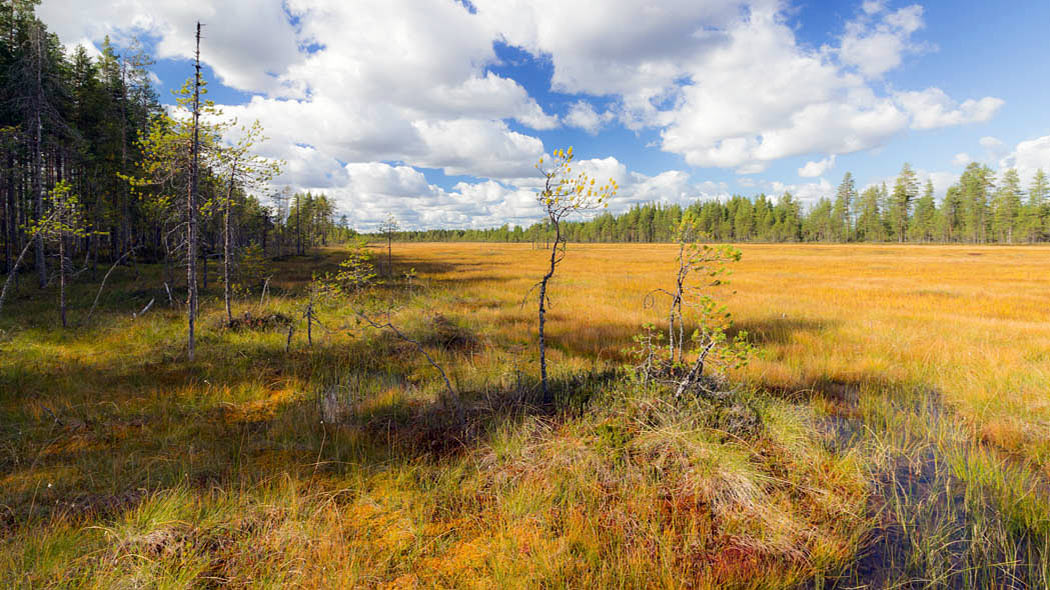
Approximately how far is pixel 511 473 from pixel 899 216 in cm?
11885

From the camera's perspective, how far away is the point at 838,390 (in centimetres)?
697

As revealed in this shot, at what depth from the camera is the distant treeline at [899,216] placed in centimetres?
7469

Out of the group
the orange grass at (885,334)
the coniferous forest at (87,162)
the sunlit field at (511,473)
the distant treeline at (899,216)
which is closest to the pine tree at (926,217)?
the distant treeline at (899,216)

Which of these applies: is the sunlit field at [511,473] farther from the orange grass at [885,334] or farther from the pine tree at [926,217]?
the pine tree at [926,217]

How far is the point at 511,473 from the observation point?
4.03m

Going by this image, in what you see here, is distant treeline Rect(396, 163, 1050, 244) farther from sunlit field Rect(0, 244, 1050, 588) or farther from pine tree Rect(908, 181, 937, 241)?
sunlit field Rect(0, 244, 1050, 588)

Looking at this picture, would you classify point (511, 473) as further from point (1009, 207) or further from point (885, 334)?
point (1009, 207)

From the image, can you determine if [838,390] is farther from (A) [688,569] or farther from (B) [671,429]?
(A) [688,569]

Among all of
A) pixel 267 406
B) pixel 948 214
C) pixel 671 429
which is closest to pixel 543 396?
pixel 671 429

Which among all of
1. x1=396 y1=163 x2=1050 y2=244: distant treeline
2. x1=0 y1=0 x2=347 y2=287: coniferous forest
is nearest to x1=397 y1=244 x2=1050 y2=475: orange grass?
x1=0 y1=0 x2=347 y2=287: coniferous forest

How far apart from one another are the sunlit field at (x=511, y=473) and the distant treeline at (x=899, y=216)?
1921 inches

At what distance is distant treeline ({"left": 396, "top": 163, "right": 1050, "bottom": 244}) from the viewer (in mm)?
74688

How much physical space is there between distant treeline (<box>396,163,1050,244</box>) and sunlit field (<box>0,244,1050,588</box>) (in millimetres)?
48801

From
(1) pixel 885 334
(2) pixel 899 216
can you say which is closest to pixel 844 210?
(2) pixel 899 216
